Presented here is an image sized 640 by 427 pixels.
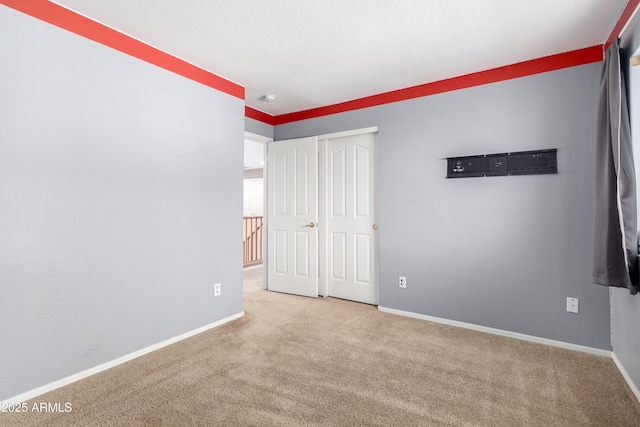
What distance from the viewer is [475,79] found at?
3.05 meters

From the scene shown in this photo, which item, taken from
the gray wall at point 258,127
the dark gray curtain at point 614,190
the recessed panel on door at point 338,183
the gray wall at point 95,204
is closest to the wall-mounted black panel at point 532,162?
the dark gray curtain at point 614,190

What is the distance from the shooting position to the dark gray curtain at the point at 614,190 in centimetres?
198

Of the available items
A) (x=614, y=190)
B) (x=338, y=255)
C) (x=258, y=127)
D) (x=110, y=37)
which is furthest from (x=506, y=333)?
(x=110, y=37)

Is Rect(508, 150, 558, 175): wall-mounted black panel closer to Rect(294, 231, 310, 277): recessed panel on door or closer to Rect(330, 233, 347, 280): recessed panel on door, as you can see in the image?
Rect(330, 233, 347, 280): recessed panel on door

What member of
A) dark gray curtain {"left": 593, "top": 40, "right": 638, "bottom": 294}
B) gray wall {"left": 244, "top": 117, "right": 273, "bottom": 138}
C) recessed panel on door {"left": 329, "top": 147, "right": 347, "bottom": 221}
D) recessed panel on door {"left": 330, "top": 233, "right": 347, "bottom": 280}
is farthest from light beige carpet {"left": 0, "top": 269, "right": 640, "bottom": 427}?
gray wall {"left": 244, "top": 117, "right": 273, "bottom": 138}

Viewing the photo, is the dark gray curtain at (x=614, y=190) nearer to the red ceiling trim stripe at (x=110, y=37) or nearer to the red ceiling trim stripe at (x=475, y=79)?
the red ceiling trim stripe at (x=475, y=79)

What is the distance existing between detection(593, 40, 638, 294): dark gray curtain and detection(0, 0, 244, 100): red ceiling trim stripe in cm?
307

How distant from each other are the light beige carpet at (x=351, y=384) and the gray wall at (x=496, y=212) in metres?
0.34

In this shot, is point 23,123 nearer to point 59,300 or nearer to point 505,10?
point 59,300

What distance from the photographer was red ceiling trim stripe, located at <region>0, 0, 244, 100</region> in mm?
1996

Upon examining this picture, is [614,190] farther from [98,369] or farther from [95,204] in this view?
[98,369]

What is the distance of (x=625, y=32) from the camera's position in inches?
83.0

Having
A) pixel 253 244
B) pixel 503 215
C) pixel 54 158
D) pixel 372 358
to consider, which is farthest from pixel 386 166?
pixel 253 244

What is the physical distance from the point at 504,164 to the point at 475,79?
85 cm
